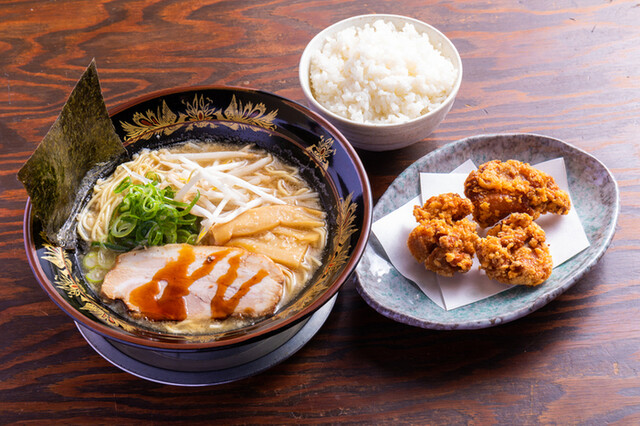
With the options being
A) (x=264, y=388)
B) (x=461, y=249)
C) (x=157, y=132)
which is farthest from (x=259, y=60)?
(x=264, y=388)

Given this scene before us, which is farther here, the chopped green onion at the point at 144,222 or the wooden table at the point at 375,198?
the chopped green onion at the point at 144,222

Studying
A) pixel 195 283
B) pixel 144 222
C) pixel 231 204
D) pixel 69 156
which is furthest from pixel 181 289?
pixel 69 156

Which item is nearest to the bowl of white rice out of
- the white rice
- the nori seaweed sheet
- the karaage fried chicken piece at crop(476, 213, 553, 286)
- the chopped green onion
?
→ the white rice

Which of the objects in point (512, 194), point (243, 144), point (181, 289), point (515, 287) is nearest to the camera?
point (181, 289)

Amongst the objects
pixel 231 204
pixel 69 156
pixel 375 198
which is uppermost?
pixel 69 156

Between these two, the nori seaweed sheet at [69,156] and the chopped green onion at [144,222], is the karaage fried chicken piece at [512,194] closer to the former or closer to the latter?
the chopped green onion at [144,222]

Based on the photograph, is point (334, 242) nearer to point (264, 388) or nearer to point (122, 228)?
point (264, 388)

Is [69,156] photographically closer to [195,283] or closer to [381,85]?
[195,283]

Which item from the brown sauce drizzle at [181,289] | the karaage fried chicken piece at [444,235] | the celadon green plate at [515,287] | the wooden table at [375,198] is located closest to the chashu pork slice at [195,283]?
the brown sauce drizzle at [181,289]
